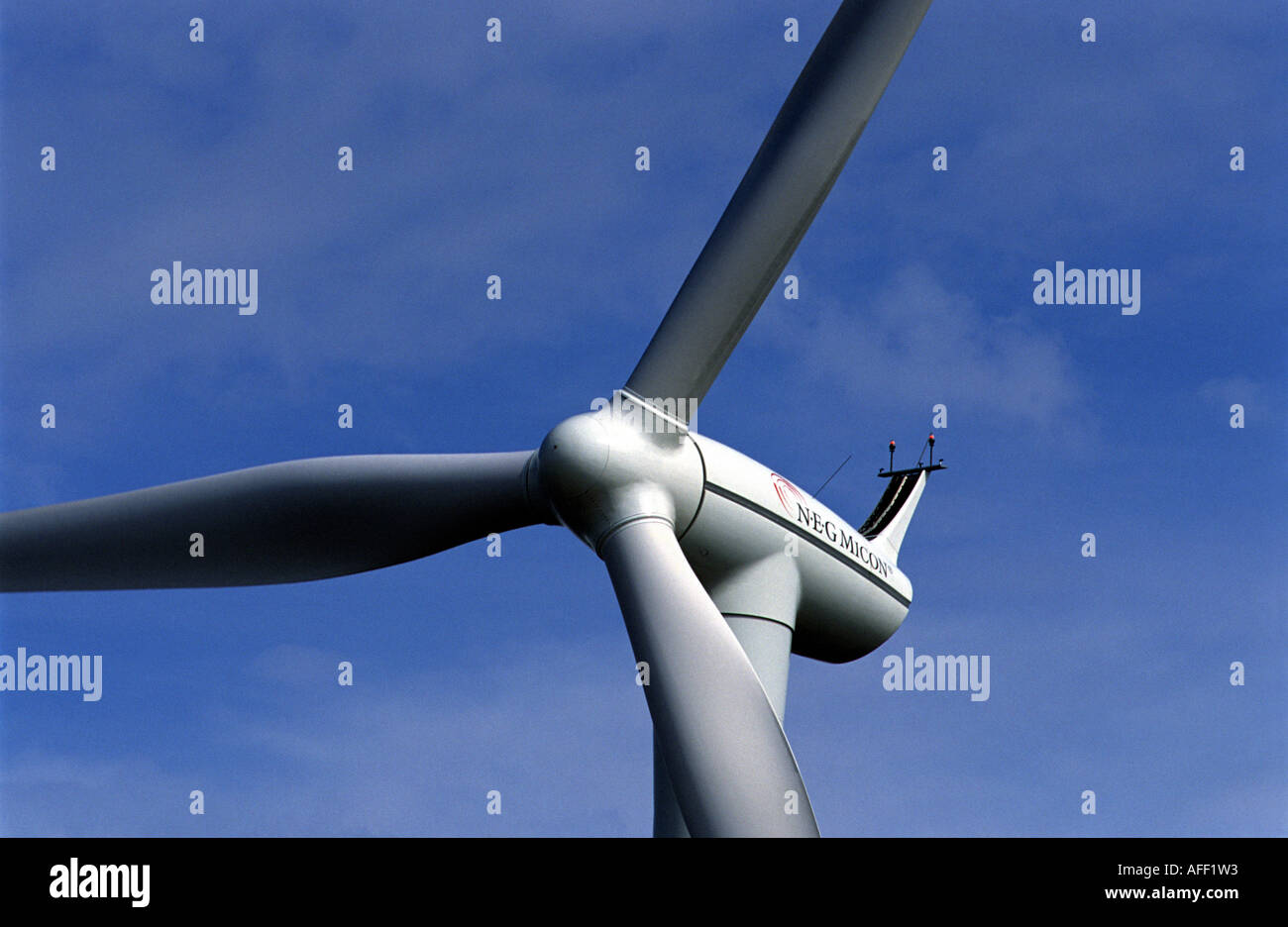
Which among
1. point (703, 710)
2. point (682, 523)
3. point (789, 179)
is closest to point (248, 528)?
point (682, 523)

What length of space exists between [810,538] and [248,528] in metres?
5.53

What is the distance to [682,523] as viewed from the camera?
13.6 m

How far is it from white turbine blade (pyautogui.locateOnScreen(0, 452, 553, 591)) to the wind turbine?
0.02 meters

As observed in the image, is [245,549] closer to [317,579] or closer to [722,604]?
[317,579]

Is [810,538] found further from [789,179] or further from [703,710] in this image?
[703,710]

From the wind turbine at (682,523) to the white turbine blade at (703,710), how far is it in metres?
0.02

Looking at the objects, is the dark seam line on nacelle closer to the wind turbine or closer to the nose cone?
the wind turbine

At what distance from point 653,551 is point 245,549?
4720 millimetres

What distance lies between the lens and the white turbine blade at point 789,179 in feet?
41.2

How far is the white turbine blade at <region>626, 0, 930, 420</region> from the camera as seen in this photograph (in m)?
12.6
